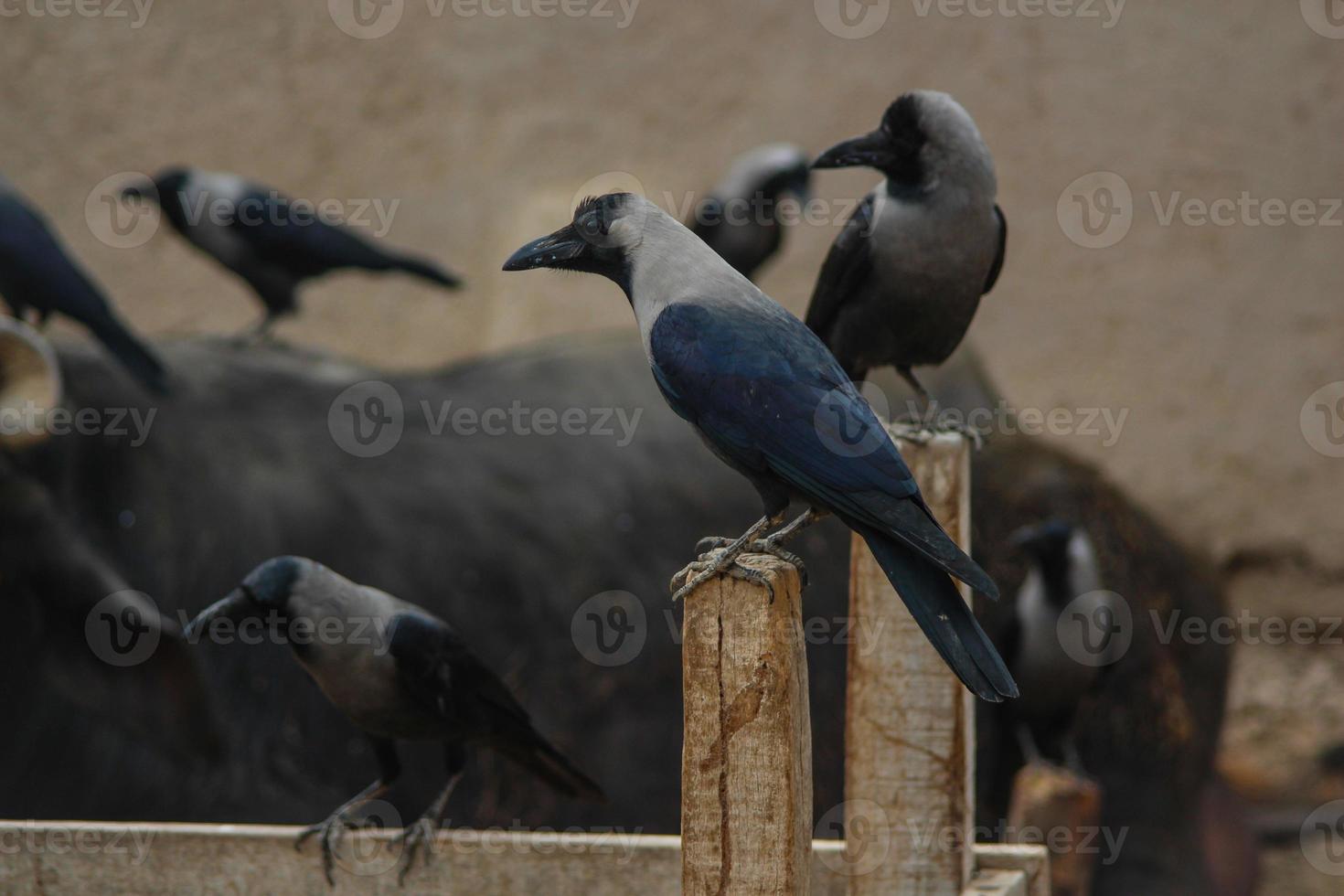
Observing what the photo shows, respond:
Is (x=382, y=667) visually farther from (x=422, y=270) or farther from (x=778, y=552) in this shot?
(x=422, y=270)

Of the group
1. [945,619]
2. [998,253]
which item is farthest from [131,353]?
[945,619]

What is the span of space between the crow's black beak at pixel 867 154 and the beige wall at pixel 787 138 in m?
4.12

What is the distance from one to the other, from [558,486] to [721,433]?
8.09 ft

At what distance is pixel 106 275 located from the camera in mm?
7262

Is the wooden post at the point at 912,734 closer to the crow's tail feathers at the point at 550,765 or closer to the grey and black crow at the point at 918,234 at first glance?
the grey and black crow at the point at 918,234

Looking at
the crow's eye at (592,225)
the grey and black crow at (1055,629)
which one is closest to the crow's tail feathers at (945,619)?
the crow's eye at (592,225)

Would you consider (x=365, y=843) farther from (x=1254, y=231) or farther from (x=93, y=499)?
(x=1254, y=231)

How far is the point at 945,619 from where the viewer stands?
185 centimetres

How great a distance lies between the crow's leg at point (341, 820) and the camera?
2.72m

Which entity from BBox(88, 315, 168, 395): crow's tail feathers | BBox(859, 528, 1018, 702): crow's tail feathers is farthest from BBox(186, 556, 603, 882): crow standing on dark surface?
BBox(88, 315, 168, 395): crow's tail feathers

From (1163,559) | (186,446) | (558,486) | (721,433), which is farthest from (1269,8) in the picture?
(721,433)

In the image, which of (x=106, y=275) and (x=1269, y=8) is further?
(x=106, y=275)

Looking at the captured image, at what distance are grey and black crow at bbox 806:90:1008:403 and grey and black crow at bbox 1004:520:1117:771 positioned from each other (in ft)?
5.98

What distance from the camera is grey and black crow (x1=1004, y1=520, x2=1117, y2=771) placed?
4.39 metres
